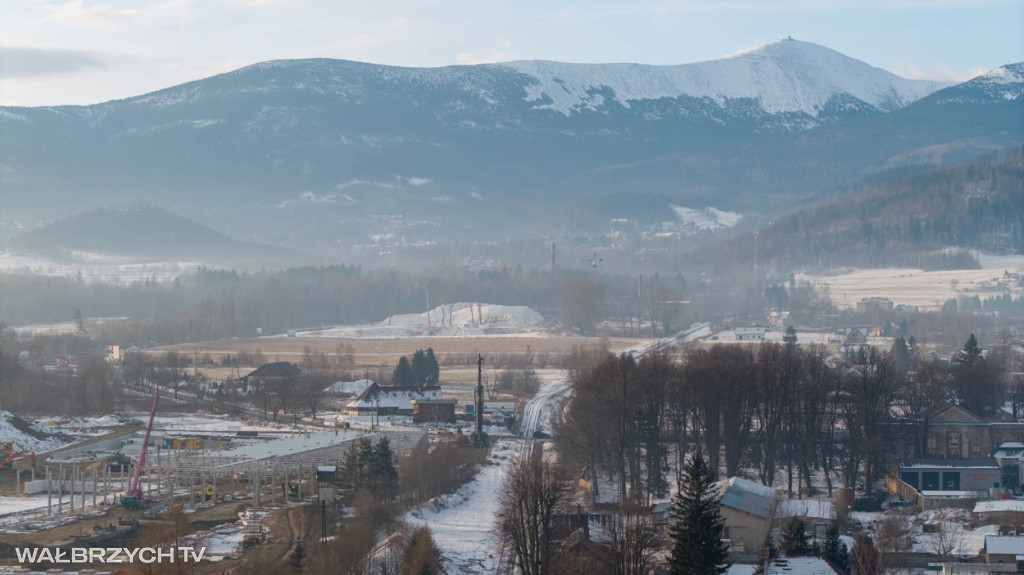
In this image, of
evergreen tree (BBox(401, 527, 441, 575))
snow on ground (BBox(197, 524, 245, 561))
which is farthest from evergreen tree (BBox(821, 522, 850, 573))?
snow on ground (BBox(197, 524, 245, 561))

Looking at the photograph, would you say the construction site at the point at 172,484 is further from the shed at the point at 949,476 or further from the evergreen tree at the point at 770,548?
the shed at the point at 949,476

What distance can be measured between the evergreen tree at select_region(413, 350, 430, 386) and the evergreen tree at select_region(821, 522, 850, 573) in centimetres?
3162

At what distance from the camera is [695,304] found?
99.9m

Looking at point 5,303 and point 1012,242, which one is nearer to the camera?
point 5,303

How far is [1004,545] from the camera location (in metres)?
26.1

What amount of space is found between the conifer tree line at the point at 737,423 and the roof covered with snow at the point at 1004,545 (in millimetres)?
7470

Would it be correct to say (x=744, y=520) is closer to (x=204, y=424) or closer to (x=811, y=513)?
(x=811, y=513)

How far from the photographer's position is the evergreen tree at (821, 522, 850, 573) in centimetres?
2491

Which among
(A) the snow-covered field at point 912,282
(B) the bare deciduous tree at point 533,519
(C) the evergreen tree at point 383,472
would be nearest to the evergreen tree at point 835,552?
(B) the bare deciduous tree at point 533,519

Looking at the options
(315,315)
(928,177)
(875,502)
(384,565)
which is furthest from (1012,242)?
(384,565)

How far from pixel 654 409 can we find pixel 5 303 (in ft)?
251

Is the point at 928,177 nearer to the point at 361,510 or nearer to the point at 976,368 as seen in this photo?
the point at 976,368

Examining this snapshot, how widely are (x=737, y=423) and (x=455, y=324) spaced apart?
180ft

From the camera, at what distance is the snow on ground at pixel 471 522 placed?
27.1m
